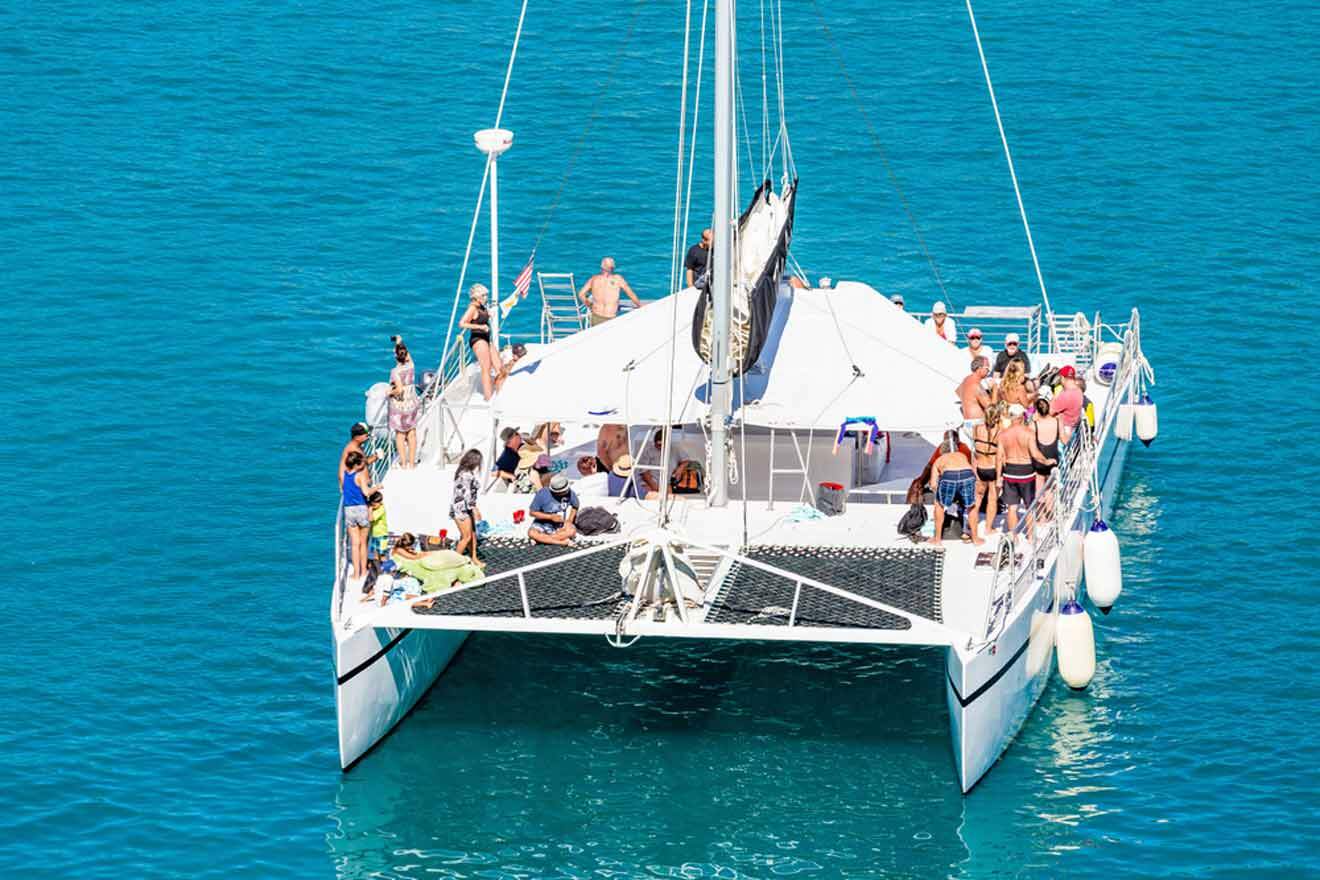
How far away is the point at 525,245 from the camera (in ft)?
135

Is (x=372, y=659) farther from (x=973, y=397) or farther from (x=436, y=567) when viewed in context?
(x=973, y=397)

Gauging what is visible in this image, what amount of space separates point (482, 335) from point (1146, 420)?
968 centimetres

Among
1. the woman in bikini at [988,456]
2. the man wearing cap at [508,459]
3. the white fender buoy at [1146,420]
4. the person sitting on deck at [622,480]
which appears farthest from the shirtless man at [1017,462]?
the white fender buoy at [1146,420]

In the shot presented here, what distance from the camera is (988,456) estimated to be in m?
25.2

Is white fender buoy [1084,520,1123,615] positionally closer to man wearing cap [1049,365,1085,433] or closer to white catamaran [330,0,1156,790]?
white catamaran [330,0,1156,790]

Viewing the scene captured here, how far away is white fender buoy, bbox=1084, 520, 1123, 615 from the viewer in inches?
1036

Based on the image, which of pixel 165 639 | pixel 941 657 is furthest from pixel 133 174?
pixel 941 657

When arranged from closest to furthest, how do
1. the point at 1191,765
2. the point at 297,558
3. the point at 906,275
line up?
the point at 1191,765 < the point at 297,558 < the point at 906,275

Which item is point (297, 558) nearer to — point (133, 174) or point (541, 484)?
point (541, 484)

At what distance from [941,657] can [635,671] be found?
357 centimetres

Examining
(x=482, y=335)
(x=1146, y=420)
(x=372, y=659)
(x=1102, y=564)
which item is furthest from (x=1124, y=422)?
(x=372, y=659)

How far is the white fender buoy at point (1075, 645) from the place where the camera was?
25.2 meters

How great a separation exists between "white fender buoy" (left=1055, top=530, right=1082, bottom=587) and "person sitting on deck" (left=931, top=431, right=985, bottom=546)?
0.97 metres

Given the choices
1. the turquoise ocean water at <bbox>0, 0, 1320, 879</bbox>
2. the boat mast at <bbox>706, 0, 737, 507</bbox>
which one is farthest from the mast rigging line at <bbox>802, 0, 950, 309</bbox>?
the boat mast at <bbox>706, 0, 737, 507</bbox>
